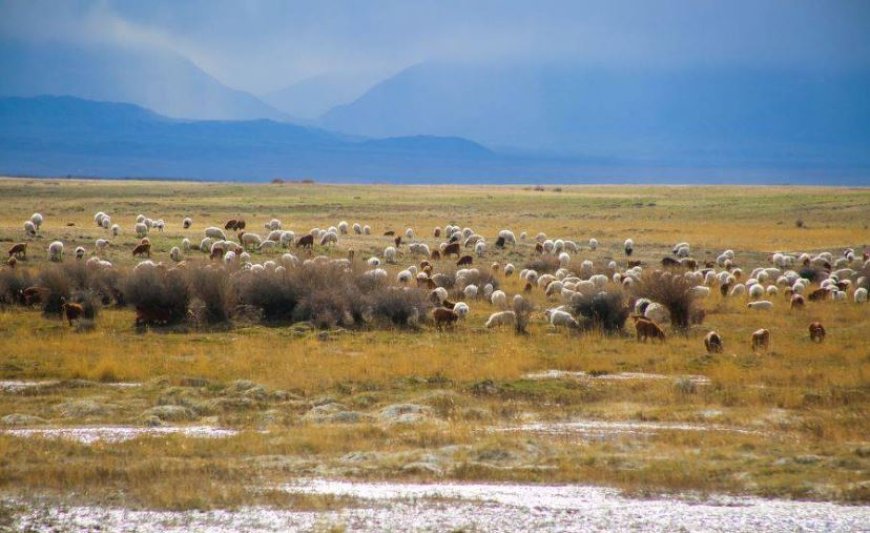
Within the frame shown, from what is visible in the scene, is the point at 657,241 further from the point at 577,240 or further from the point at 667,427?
the point at 667,427

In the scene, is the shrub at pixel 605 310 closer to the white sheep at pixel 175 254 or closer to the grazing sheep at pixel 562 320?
the grazing sheep at pixel 562 320

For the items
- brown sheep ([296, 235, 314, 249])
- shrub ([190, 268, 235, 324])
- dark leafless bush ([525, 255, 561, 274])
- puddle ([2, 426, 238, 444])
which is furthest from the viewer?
brown sheep ([296, 235, 314, 249])

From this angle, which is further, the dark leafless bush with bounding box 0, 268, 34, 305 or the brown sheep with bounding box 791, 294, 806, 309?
the brown sheep with bounding box 791, 294, 806, 309

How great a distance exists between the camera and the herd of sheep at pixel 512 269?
25.3 metres

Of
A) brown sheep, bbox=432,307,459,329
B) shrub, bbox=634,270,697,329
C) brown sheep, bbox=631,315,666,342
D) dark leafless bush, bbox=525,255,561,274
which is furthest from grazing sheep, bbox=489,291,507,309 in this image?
dark leafless bush, bbox=525,255,561,274

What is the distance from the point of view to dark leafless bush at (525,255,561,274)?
36594mm

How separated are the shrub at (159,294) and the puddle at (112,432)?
9.63 m

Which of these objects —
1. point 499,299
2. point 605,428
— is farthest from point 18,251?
point 605,428

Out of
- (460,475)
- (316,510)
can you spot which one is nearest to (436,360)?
(460,475)

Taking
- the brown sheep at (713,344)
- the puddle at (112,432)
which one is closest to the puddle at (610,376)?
the brown sheep at (713,344)

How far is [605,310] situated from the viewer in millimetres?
24125

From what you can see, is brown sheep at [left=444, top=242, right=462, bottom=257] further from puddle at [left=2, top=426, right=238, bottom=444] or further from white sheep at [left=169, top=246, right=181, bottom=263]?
puddle at [left=2, top=426, right=238, bottom=444]

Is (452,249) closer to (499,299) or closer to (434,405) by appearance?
(499,299)

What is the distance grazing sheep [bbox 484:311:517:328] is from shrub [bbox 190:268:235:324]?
577 centimetres
